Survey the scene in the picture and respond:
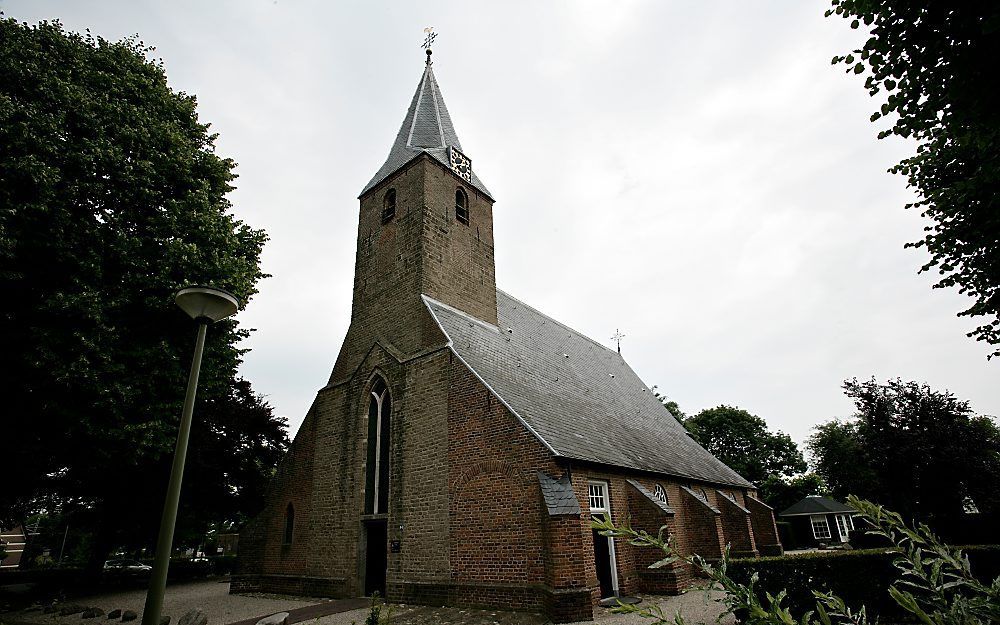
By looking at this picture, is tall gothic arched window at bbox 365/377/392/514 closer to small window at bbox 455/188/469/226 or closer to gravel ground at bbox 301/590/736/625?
gravel ground at bbox 301/590/736/625

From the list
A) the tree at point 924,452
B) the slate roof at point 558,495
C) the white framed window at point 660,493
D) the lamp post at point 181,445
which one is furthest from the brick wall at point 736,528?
the lamp post at point 181,445

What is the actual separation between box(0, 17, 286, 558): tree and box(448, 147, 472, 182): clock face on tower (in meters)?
8.61

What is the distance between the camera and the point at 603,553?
14.9m

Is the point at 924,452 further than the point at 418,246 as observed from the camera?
Yes

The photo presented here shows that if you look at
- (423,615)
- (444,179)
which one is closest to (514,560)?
(423,615)

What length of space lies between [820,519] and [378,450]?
132 ft

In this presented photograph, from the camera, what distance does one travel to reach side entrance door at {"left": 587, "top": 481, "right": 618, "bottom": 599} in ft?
47.8

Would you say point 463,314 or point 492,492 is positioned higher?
point 463,314

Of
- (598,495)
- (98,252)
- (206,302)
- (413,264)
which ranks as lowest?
(598,495)

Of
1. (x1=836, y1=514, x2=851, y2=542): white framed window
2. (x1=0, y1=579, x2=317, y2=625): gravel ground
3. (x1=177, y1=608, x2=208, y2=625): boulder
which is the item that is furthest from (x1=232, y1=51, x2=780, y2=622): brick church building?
(x1=836, y1=514, x2=851, y2=542): white framed window

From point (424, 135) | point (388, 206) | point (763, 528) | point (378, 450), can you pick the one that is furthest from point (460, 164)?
point (763, 528)

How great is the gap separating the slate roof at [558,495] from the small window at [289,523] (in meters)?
10.3

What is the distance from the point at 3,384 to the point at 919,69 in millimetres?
17403

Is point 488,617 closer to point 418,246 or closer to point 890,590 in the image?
point 418,246
